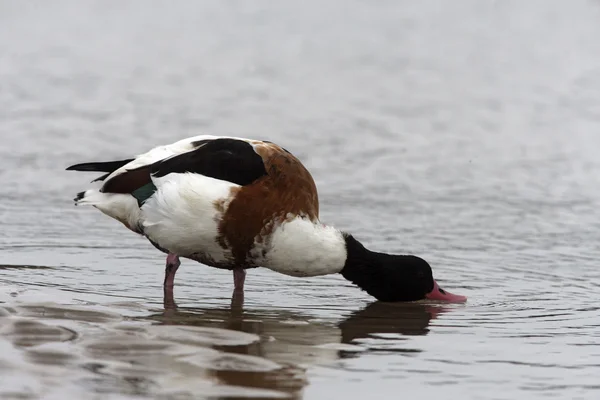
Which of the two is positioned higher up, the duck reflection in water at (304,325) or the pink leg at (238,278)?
the pink leg at (238,278)

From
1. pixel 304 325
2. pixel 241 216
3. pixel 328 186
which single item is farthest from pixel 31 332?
pixel 328 186

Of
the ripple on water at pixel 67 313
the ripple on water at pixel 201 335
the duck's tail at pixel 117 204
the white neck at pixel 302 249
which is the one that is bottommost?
the ripple on water at pixel 201 335

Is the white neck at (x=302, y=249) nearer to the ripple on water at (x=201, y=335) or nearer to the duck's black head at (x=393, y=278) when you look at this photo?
the duck's black head at (x=393, y=278)

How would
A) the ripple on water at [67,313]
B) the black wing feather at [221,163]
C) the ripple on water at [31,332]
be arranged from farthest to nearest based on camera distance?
the black wing feather at [221,163] < the ripple on water at [67,313] < the ripple on water at [31,332]

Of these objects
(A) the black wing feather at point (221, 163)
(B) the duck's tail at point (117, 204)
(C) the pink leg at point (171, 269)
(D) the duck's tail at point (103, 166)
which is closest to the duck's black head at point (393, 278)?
(A) the black wing feather at point (221, 163)

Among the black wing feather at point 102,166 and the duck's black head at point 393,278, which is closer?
the duck's black head at point 393,278

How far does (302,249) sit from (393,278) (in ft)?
2.53

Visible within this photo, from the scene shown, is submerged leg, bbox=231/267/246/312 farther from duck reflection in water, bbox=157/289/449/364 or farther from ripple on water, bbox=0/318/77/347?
ripple on water, bbox=0/318/77/347

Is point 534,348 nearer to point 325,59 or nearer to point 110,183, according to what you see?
point 110,183

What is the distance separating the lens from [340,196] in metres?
11.3

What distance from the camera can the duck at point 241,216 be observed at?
707cm

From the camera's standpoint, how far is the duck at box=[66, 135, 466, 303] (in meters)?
7.07

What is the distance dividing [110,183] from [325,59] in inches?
376

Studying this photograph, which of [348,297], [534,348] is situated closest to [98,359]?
[534,348]
